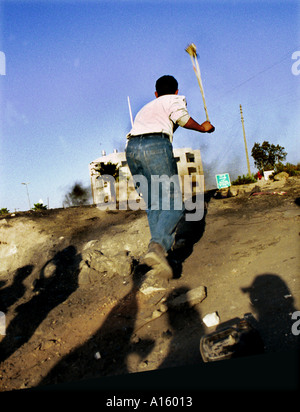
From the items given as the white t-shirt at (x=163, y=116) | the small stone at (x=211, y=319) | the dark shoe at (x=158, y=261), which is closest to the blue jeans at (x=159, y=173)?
the white t-shirt at (x=163, y=116)

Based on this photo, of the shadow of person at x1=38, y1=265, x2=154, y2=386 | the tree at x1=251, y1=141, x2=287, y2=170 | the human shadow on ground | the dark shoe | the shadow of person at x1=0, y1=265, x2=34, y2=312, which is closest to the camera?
the shadow of person at x1=38, y1=265, x2=154, y2=386

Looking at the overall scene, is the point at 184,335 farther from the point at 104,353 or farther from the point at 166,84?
the point at 166,84

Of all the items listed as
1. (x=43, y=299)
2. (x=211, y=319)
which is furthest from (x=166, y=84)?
(x=43, y=299)

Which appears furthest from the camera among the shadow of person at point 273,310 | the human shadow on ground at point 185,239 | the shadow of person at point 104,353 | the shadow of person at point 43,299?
the human shadow on ground at point 185,239

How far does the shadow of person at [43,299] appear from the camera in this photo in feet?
9.12

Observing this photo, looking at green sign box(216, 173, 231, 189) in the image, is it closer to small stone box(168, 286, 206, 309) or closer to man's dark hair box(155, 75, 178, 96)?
man's dark hair box(155, 75, 178, 96)

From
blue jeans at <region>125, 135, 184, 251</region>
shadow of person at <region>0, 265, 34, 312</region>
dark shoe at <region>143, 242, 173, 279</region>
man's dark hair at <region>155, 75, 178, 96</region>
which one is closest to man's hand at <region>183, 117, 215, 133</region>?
blue jeans at <region>125, 135, 184, 251</region>

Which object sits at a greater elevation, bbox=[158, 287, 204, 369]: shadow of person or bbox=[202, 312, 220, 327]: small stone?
bbox=[202, 312, 220, 327]: small stone

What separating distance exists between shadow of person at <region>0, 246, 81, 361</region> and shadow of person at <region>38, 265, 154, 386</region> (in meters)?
0.77

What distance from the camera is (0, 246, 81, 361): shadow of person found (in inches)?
109

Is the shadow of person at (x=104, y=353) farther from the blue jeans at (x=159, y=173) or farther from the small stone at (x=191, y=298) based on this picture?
the blue jeans at (x=159, y=173)

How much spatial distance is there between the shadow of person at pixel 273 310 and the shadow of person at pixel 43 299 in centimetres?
217

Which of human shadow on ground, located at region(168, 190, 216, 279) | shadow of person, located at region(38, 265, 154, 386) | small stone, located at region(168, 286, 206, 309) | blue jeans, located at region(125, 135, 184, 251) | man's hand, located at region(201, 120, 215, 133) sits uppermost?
man's hand, located at region(201, 120, 215, 133)
